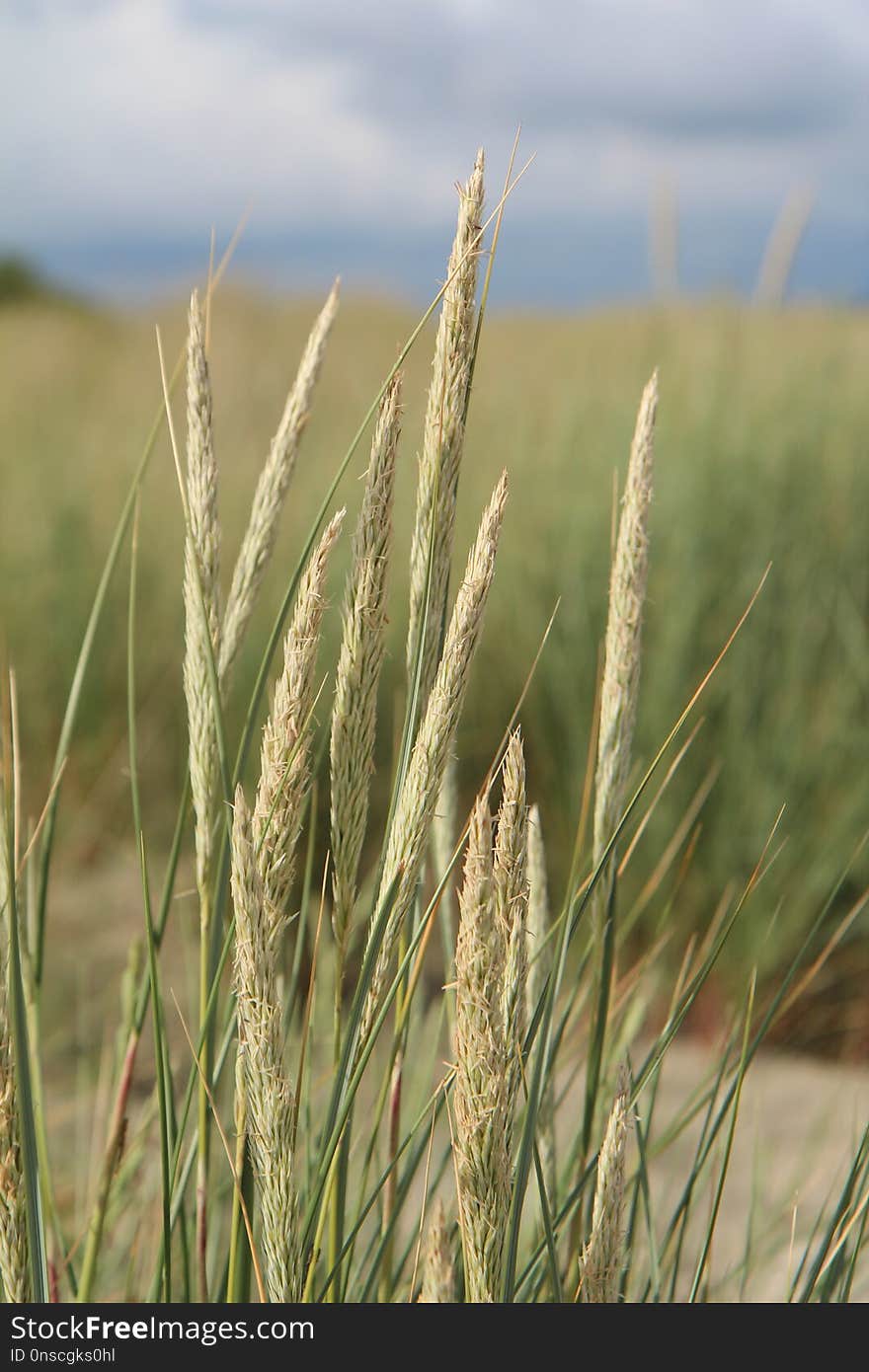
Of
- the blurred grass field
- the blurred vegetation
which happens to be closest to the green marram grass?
the blurred grass field

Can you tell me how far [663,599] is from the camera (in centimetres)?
278

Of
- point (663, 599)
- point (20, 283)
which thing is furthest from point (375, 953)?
point (20, 283)

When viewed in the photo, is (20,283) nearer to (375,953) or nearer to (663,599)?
(663,599)

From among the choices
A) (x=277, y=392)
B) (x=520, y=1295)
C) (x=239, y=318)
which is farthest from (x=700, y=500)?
(x=239, y=318)

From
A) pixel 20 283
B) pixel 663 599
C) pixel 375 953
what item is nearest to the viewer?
pixel 375 953

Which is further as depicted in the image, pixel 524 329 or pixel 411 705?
pixel 524 329

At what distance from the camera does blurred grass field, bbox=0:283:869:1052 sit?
268cm

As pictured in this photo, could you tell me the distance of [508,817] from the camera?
57cm

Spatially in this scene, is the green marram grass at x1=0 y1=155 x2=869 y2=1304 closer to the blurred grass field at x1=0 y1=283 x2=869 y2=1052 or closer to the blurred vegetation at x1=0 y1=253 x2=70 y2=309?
the blurred grass field at x1=0 y1=283 x2=869 y2=1052

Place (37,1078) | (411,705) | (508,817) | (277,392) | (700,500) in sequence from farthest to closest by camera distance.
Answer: (277,392)
(700,500)
(37,1078)
(411,705)
(508,817)

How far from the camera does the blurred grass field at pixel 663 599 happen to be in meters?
2.68

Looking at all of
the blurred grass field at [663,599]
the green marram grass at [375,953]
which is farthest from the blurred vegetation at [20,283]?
the green marram grass at [375,953]

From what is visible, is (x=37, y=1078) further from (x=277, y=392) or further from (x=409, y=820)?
(x=277, y=392)
